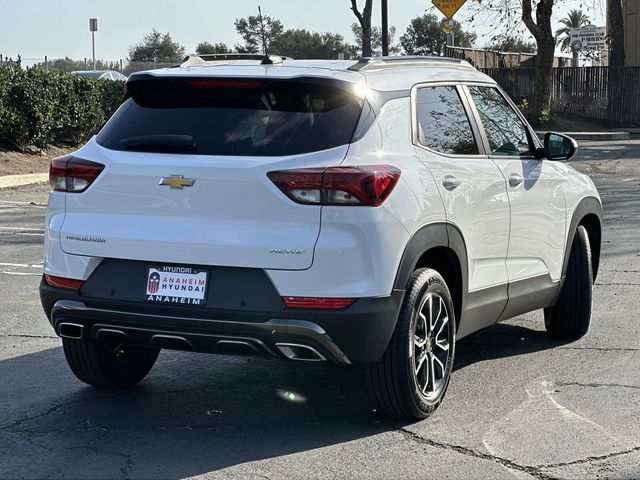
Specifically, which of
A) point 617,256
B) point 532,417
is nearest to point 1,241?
point 617,256

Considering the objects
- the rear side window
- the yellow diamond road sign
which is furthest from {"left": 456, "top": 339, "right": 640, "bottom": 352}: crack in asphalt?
the yellow diamond road sign

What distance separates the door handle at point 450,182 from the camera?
5984 millimetres

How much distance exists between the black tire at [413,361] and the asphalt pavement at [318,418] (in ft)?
0.38

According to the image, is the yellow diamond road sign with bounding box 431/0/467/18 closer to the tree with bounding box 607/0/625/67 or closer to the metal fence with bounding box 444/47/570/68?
the metal fence with bounding box 444/47/570/68

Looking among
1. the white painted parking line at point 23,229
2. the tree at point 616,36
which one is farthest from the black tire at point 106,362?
the tree at point 616,36

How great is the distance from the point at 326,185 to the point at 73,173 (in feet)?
4.36

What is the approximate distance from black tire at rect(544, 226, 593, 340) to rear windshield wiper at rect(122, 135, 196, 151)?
10.6ft

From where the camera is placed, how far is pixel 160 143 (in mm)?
5559

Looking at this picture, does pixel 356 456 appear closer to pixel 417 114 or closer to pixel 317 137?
pixel 317 137

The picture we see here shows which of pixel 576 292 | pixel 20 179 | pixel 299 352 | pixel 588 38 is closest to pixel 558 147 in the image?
pixel 576 292

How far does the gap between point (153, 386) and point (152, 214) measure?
1.46 metres

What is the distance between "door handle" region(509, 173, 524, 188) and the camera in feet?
22.3

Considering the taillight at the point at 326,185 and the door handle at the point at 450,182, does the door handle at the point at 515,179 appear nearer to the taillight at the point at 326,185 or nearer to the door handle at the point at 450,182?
the door handle at the point at 450,182

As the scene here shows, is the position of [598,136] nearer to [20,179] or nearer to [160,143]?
[20,179]
